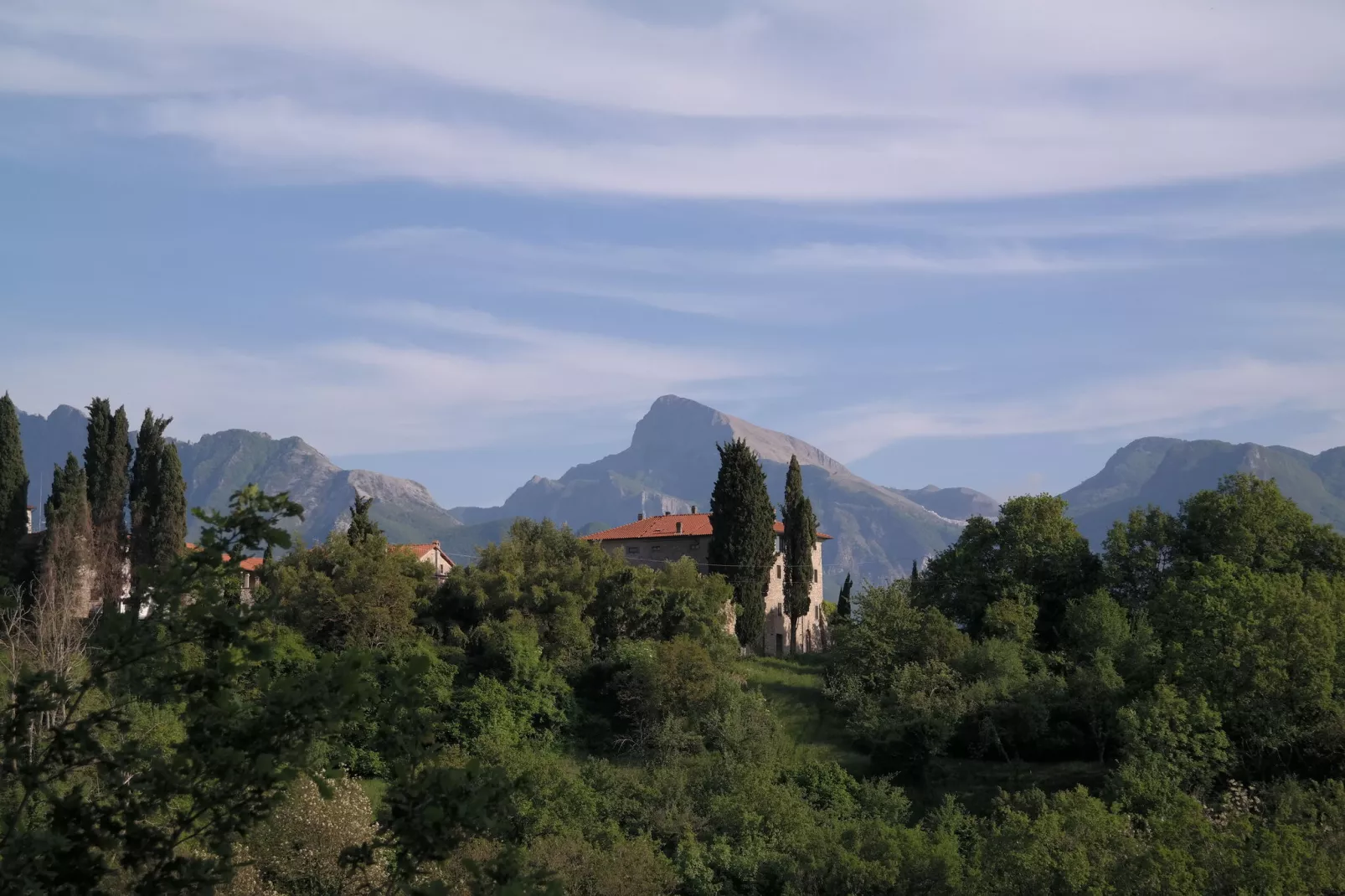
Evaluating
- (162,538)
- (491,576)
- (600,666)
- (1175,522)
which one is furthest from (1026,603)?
(162,538)

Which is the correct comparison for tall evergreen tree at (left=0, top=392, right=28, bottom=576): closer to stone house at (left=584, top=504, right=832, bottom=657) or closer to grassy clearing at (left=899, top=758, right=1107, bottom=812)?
stone house at (left=584, top=504, right=832, bottom=657)

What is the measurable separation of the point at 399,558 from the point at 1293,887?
37.5 metres

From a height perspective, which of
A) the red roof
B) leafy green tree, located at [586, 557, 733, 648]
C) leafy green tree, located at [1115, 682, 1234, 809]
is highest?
the red roof

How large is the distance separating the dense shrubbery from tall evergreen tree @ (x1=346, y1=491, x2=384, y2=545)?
20cm

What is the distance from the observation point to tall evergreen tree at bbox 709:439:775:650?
60156mm

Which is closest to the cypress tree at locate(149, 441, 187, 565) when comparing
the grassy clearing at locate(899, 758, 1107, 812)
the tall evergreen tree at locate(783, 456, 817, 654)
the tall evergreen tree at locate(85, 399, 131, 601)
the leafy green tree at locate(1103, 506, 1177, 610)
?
the tall evergreen tree at locate(85, 399, 131, 601)

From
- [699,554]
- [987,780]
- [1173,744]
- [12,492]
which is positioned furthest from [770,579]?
[12,492]

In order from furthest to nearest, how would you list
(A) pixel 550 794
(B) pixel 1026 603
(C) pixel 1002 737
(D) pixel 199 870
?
(B) pixel 1026 603, (C) pixel 1002 737, (A) pixel 550 794, (D) pixel 199 870

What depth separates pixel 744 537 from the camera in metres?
60.6

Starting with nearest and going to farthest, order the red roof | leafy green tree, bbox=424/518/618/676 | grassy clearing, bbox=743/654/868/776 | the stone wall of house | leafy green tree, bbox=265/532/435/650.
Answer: grassy clearing, bbox=743/654/868/776 → leafy green tree, bbox=265/532/435/650 → leafy green tree, bbox=424/518/618/676 → the stone wall of house → the red roof

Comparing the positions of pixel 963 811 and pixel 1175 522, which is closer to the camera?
pixel 963 811

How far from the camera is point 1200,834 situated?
3312 centimetres

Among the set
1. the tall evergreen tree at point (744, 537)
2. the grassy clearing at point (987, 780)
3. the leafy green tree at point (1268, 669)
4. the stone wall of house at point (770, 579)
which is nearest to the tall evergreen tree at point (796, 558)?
the stone wall of house at point (770, 579)

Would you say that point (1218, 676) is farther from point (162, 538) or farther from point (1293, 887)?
point (162, 538)
